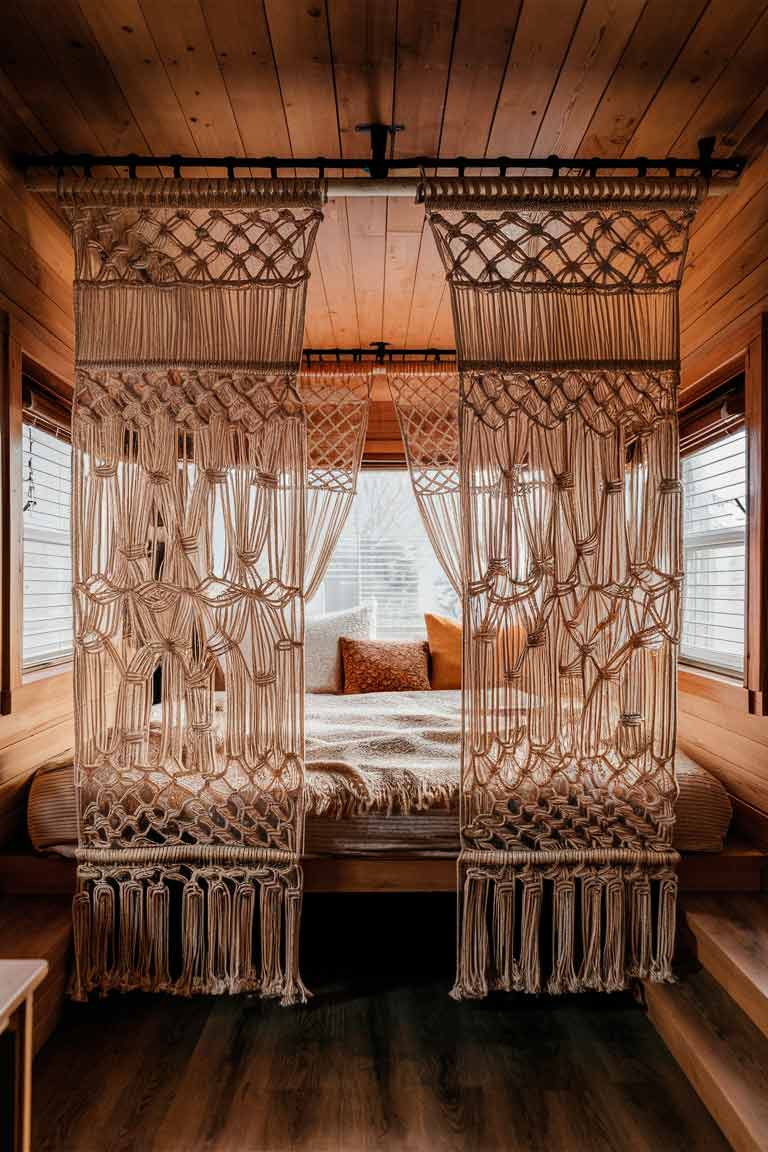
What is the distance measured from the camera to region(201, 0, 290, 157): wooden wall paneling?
5.52 ft

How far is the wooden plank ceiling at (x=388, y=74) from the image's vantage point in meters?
1.68

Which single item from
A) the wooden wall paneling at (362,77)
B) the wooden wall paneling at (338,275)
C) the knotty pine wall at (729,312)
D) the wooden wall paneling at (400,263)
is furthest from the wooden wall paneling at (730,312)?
the wooden wall paneling at (338,275)

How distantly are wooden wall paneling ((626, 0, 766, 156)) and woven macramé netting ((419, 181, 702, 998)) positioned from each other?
179 millimetres

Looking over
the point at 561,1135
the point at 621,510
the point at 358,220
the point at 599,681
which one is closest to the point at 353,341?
the point at 358,220

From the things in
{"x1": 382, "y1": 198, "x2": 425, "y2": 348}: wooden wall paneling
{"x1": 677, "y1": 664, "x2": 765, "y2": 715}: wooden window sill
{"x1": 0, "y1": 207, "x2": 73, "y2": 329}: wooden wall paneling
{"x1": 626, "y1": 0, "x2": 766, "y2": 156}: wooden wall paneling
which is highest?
{"x1": 626, "y1": 0, "x2": 766, "y2": 156}: wooden wall paneling

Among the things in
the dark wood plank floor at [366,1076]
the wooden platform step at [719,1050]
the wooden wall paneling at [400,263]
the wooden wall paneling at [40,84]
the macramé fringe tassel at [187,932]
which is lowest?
the dark wood plank floor at [366,1076]

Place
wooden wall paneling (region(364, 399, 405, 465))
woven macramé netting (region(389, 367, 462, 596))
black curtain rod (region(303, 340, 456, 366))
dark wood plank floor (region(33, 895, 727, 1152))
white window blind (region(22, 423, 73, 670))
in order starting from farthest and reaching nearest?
Result: wooden wall paneling (region(364, 399, 405, 465))
black curtain rod (region(303, 340, 456, 366))
woven macramé netting (region(389, 367, 462, 596))
white window blind (region(22, 423, 73, 670))
dark wood plank floor (region(33, 895, 727, 1152))

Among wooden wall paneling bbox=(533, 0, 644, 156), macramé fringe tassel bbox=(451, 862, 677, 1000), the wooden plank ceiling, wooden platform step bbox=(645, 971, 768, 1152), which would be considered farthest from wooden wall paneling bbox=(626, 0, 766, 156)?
wooden platform step bbox=(645, 971, 768, 1152)

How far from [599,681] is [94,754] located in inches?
54.2

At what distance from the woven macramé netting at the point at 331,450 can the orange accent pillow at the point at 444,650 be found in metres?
0.94

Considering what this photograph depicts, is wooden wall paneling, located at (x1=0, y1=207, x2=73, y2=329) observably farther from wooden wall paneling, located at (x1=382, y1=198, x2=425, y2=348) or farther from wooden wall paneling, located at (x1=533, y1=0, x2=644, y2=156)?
wooden wall paneling, located at (x1=533, y1=0, x2=644, y2=156)

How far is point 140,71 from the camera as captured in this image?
186cm

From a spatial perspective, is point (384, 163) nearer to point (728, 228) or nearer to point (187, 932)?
point (728, 228)

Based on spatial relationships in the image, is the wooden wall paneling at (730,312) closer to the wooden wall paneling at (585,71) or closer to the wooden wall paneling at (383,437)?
the wooden wall paneling at (585,71)
